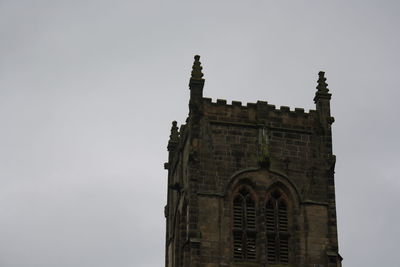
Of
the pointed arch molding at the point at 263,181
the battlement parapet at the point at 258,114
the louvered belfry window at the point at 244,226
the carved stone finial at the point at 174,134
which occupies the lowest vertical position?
the louvered belfry window at the point at 244,226

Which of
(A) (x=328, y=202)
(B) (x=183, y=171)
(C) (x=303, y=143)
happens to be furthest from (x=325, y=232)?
(B) (x=183, y=171)

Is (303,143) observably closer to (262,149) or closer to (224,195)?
(262,149)

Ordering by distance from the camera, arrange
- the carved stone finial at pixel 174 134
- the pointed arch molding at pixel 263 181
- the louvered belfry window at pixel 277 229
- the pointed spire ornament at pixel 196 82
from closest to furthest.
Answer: the louvered belfry window at pixel 277 229
the pointed arch molding at pixel 263 181
the pointed spire ornament at pixel 196 82
the carved stone finial at pixel 174 134

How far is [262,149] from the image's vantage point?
4206cm

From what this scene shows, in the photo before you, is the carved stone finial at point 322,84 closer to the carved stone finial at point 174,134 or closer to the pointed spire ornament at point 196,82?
the pointed spire ornament at point 196,82

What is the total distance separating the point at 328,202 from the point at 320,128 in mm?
3493

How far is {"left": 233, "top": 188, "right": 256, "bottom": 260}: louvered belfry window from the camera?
4031 centimetres

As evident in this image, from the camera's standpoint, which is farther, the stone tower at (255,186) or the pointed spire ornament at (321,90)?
the pointed spire ornament at (321,90)

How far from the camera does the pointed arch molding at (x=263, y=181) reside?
41.3 meters

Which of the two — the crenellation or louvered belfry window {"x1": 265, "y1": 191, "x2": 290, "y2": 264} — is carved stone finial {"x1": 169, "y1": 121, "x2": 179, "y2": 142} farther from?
louvered belfry window {"x1": 265, "y1": 191, "x2": 290, "y2": 264}

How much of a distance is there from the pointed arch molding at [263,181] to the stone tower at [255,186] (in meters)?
0.04

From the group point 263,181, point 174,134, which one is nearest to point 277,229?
point 263,181

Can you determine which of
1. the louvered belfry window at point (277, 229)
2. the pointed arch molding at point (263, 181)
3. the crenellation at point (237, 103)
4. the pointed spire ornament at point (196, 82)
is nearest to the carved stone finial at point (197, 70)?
the pointed spire ornament at point (196, 82)

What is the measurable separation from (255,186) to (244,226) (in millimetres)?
1873
